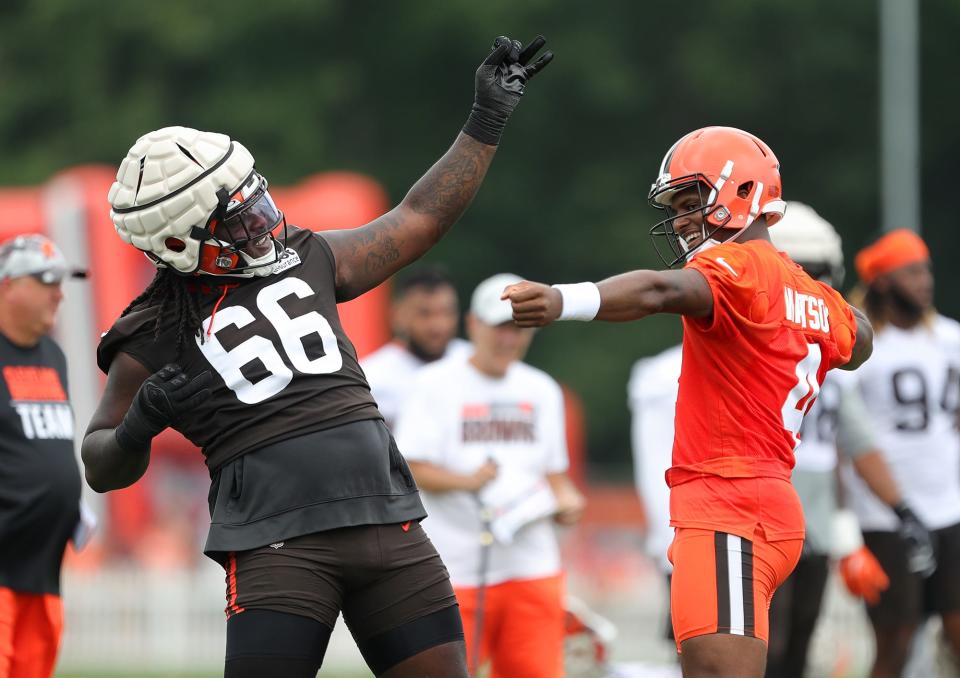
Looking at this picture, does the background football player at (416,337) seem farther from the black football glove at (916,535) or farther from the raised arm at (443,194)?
the raised arm at (443,194)

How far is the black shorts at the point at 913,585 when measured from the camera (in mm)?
8305

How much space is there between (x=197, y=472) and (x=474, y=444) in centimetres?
1260

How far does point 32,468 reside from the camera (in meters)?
6.52

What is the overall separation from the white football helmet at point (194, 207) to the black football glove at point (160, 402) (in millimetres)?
343

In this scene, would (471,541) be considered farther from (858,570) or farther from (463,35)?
(463,35)

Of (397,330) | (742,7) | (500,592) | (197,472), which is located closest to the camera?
(500,592)

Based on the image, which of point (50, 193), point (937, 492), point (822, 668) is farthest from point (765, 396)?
point (50, 193)

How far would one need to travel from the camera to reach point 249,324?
493 centimetres

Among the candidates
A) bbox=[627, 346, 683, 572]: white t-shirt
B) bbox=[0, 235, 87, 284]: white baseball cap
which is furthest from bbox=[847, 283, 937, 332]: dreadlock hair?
bbox=[0, 235, 87, 284]: white baseball cap

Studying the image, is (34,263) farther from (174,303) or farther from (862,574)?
(862,574)

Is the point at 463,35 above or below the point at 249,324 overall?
above

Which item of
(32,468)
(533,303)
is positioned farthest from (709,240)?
(32,468)

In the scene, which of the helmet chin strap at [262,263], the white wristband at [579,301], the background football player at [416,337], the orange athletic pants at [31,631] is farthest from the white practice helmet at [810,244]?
the orange athletic pants at [31,631]

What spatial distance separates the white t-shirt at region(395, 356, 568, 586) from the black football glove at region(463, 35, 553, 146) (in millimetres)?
2450
